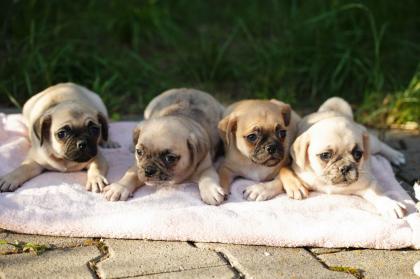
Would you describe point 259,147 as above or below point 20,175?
above

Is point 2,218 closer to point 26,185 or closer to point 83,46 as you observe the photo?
point 26,185

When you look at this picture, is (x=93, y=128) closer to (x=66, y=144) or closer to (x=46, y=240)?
(x=66, y=144)

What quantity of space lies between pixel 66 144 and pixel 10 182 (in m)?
0.54

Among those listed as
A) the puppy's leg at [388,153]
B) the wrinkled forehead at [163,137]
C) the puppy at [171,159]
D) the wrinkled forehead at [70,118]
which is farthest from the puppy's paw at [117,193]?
the puppy's leg at [388,153]

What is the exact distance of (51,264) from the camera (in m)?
4.59

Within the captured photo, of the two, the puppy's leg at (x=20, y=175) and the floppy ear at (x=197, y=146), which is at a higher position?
the floppy ear at (x=197, y=146)

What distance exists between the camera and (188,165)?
5805 millimetres

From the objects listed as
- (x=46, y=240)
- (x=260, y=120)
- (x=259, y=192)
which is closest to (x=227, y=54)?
(x=260, y=120)

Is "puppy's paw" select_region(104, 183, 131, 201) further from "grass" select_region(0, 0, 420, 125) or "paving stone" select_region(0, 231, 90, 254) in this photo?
"grass" select_region(0, 0, 420, 125)

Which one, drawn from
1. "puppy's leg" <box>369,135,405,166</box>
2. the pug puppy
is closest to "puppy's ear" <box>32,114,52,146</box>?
the pug puppy

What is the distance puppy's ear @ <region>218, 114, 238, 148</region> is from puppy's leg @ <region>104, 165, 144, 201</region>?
2.67 feet

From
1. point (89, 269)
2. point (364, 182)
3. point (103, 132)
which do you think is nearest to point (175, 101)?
point (103, 132)

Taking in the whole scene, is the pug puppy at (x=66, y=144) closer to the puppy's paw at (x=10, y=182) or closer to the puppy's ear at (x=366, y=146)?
the puppy's paw at (x=10, y=182)

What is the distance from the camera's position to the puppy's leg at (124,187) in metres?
5.57
